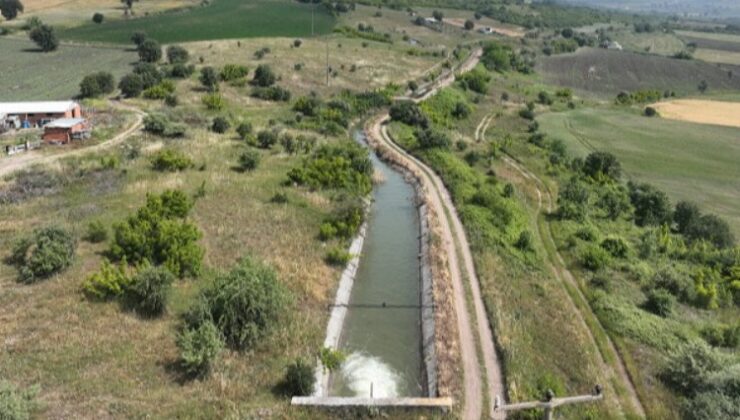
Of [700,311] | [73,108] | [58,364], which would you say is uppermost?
[73,108]

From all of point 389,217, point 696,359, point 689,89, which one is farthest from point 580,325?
point 689,89

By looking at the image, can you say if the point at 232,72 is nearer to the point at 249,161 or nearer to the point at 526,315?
the point at 249,161

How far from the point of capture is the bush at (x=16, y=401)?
17.6 meters

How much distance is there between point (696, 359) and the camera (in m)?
24.8

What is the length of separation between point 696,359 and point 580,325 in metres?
5.98

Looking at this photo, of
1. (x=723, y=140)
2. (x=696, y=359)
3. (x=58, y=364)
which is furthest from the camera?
(x=723, y=140)

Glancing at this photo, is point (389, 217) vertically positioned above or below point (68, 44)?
below

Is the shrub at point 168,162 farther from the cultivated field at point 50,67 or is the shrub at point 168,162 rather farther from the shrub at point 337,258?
the cultivated field at point 50,67

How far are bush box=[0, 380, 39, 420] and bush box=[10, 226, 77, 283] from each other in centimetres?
1056

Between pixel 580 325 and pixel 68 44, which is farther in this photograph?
pixel 68 44

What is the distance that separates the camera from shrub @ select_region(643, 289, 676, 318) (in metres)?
31.3

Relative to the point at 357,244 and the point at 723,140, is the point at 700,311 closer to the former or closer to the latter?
the point at 357,244

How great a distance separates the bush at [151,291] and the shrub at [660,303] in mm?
28228

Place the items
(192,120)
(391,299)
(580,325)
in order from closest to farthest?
(580,325), (391,299), (192,120)
